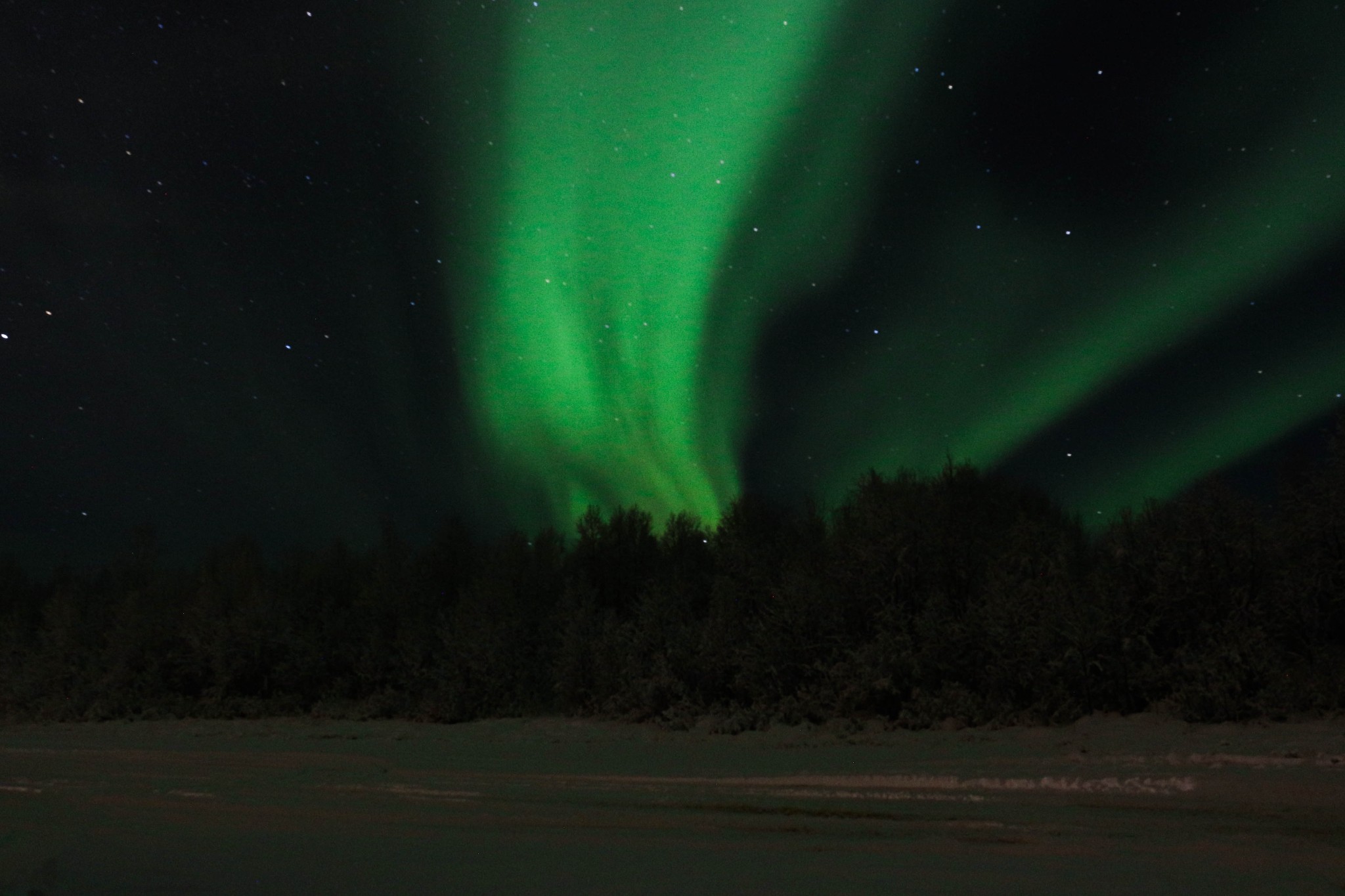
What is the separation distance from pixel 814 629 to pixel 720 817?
10.7 meters

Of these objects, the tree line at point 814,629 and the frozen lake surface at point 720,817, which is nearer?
the frozen lake surface at point 720,817

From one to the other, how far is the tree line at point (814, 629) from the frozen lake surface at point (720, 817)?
4.16 ft

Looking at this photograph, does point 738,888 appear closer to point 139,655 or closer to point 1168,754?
point 1168,754

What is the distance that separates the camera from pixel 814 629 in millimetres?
17906

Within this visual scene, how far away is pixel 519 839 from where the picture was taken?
6.58m

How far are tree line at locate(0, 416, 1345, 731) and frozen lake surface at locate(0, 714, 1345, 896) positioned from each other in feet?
4.16

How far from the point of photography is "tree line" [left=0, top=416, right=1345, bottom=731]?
14578 mm

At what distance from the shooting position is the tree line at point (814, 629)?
14.6 metres

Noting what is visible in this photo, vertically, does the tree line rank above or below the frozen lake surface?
above

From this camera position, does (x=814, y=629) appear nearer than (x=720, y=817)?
No

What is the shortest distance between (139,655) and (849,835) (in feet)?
95.2

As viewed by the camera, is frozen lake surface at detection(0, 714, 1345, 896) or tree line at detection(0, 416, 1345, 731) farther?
tree line at detection(0, 416, 1345, 731)

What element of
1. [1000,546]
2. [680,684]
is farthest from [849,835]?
[1000,546]

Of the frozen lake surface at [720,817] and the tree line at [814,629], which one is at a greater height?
the tree line at [814,629]
